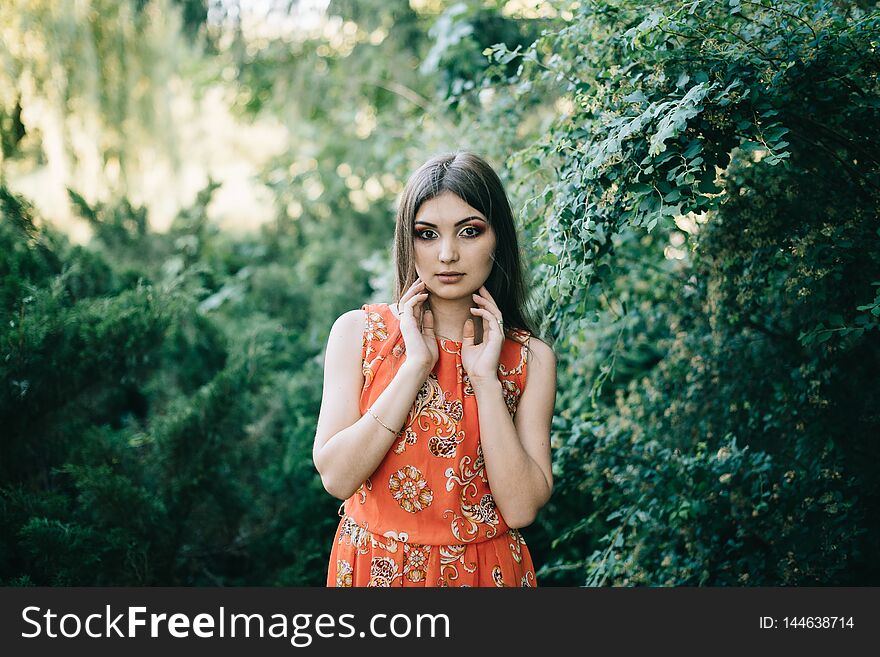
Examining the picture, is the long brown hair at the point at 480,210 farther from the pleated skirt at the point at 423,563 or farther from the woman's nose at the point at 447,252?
the pleated skirt at the point at 423,563

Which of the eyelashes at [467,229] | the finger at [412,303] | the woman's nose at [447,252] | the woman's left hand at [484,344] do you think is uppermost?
the eyelashes at [467,229]

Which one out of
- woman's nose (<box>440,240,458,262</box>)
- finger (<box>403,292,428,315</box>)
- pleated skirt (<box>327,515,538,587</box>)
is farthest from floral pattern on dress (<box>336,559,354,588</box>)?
woman's nose (<box>440,240,458,262</box>)

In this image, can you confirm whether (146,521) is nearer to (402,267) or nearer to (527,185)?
(402,267)

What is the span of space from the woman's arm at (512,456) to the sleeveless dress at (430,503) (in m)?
0.08

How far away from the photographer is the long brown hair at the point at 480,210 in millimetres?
1908

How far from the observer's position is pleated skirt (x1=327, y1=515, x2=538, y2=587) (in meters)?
1.80

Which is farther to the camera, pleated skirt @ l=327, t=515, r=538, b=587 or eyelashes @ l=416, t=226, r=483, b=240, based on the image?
eyelashes @ l=416, t=226, r=483, b=240

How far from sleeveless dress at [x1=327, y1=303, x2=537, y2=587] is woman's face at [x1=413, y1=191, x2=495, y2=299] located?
0.58 feet

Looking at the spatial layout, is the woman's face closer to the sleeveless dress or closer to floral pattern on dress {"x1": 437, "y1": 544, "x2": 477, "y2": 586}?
the sleeveless dress

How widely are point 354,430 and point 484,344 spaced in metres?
0.39

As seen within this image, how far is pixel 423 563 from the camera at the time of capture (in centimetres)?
180

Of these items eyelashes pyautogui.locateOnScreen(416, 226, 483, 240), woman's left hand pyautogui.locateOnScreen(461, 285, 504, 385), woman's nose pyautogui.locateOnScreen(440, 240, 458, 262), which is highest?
eyelashes pyautogui.locateOnScreen(416, 226, 483, 240)

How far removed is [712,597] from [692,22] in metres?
1.56

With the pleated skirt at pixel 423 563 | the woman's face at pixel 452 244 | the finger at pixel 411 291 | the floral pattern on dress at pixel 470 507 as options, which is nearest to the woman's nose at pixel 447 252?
the woman's face at pixel 452 244
